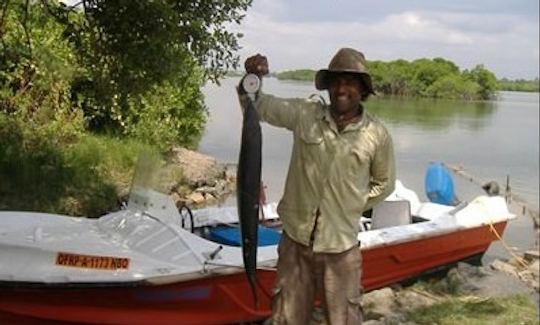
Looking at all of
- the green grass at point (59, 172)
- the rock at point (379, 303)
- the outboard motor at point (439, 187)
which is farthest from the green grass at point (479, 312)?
the green grass at point (59, 172)

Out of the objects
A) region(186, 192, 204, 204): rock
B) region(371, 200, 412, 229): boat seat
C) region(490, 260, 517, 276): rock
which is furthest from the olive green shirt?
region(186, 192, 204, 204): rock

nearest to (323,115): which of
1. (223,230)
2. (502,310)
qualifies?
(223,230)

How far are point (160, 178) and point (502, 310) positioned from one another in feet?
13.2

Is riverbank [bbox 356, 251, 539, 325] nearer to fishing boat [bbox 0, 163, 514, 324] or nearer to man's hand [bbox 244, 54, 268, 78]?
fishing boat [bbox 0, 163, 514, 324]

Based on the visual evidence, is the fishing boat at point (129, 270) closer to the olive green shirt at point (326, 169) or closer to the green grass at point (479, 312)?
the green grass at point (479, 312)

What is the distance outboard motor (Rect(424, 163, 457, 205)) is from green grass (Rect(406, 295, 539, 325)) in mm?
3224

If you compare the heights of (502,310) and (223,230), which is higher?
(223,230)

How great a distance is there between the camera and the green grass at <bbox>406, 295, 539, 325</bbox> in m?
6.70

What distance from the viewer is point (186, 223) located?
24.1 ft

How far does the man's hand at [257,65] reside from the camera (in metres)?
3.56

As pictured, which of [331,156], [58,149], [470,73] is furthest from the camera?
[470,73]

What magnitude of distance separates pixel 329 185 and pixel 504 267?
7.59 meters

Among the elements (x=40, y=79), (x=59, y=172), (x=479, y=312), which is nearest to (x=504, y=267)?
(x=479, y=312)

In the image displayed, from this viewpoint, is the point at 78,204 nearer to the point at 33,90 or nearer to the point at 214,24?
the point at 33,90
